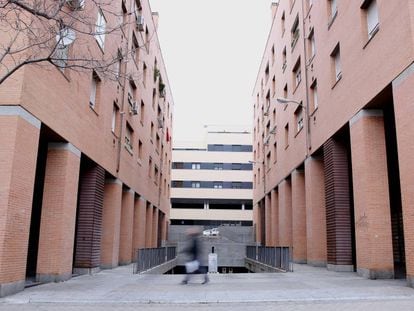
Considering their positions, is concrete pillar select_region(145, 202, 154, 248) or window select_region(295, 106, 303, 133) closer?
window select_region(295, 106, 303, 133)

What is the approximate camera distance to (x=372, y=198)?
45.3ft

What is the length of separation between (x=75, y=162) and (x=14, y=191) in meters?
4.55

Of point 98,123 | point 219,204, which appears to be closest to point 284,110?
point 98,123

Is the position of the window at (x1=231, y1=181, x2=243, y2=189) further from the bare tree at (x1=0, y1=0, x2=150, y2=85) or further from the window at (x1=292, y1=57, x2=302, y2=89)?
the bare tree at (x1=0, y1=0, x2=150, y2=85)

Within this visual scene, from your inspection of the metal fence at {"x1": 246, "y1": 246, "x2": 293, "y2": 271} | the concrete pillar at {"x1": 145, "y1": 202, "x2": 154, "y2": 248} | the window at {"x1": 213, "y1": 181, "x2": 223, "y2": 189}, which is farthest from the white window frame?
the window at {"x1": 213, "y1": 181, "x2": 223, "y2": 189}

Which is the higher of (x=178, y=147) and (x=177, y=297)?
(x=178, y=147)

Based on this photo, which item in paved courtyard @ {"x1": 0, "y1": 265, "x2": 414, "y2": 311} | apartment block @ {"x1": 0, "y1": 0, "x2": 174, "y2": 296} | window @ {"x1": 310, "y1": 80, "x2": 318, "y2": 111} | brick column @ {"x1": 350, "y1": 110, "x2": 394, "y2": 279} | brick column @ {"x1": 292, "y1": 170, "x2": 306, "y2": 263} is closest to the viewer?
paved courtyard @ {"x1": 0, "y1": 265, "x2": 414, "y2": 311}

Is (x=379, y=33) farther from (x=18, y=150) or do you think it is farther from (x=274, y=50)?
(x=274, y=50)

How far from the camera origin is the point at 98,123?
57.7ft

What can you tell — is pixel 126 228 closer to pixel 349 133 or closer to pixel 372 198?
pixel 349 133

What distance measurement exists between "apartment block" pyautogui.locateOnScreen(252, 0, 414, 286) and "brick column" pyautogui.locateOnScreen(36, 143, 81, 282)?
31.0ft

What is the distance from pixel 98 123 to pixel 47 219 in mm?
5096

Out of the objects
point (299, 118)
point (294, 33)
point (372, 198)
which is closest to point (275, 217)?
point (299, 118)

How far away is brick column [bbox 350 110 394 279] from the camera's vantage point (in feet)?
43.7
